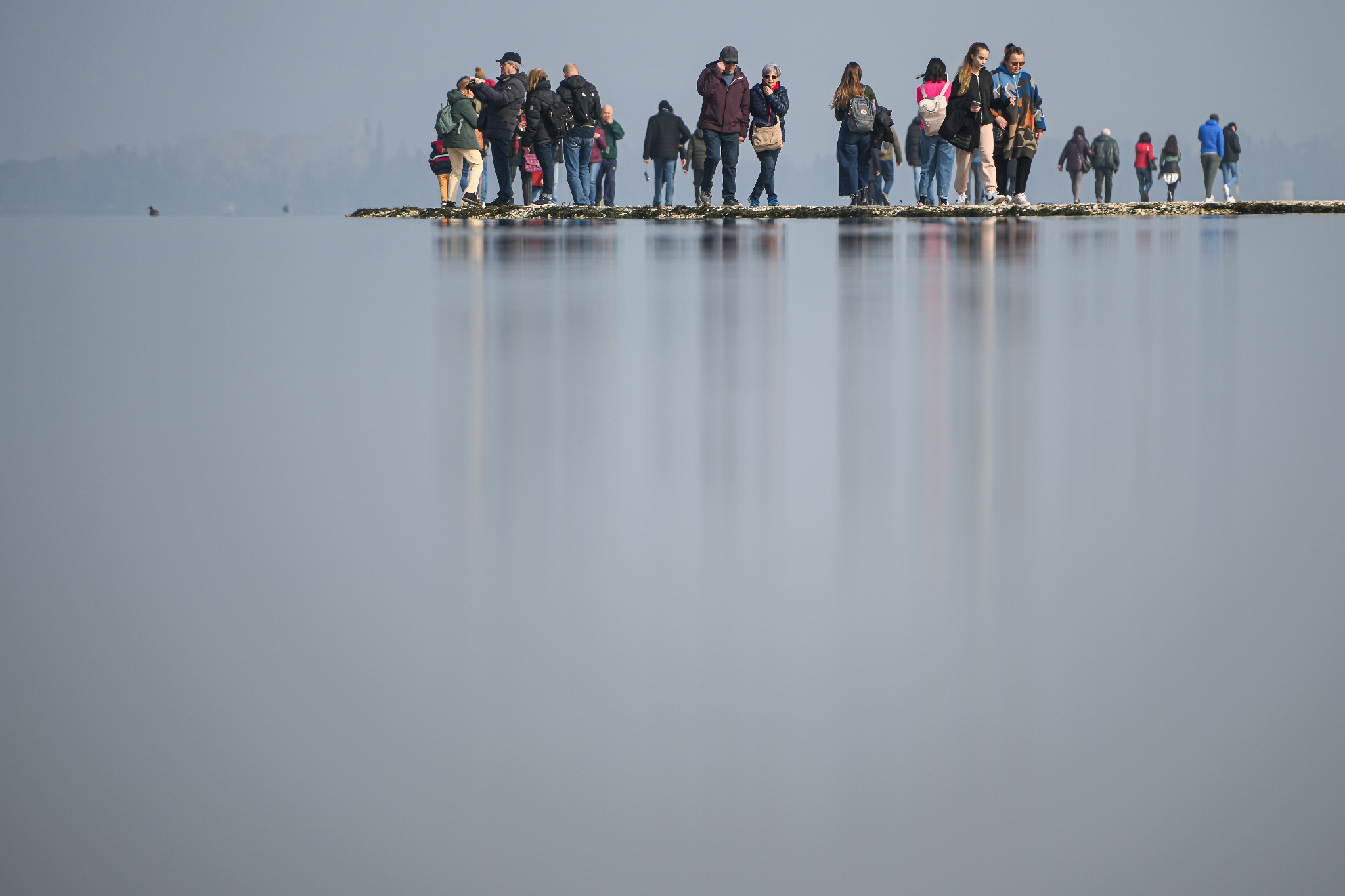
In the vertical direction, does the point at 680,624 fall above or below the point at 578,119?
below

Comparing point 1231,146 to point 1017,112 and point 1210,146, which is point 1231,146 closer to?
point 1210,146

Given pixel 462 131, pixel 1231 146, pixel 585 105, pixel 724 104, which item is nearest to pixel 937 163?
pixel 724 104

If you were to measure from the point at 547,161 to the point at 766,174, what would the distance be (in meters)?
2.89

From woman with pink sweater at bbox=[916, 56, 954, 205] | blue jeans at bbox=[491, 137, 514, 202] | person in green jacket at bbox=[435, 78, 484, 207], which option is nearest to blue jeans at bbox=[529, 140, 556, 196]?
blue jeans at bbox=[491, 137, 514, 202]

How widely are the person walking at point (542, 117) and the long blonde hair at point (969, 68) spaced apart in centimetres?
511

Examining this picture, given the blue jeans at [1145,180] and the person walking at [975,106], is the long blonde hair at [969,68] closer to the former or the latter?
the person walking at [975,106]

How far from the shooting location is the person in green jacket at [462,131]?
64.7 ft

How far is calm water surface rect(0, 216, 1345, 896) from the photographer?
145cm

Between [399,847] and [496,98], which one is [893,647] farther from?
[496,98]

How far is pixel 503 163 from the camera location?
20141 mm

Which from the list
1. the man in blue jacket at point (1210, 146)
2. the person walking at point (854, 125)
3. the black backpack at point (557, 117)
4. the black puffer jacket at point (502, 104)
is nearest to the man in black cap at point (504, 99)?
the black puffer jacket at point (502, 104)

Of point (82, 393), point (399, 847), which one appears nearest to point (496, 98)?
point (82, 393)

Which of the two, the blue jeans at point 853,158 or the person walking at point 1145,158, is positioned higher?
the person walking at point 1145,158

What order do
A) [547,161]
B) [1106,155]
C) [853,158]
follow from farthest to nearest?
[1106,155] → [547,161] → [853,158]
